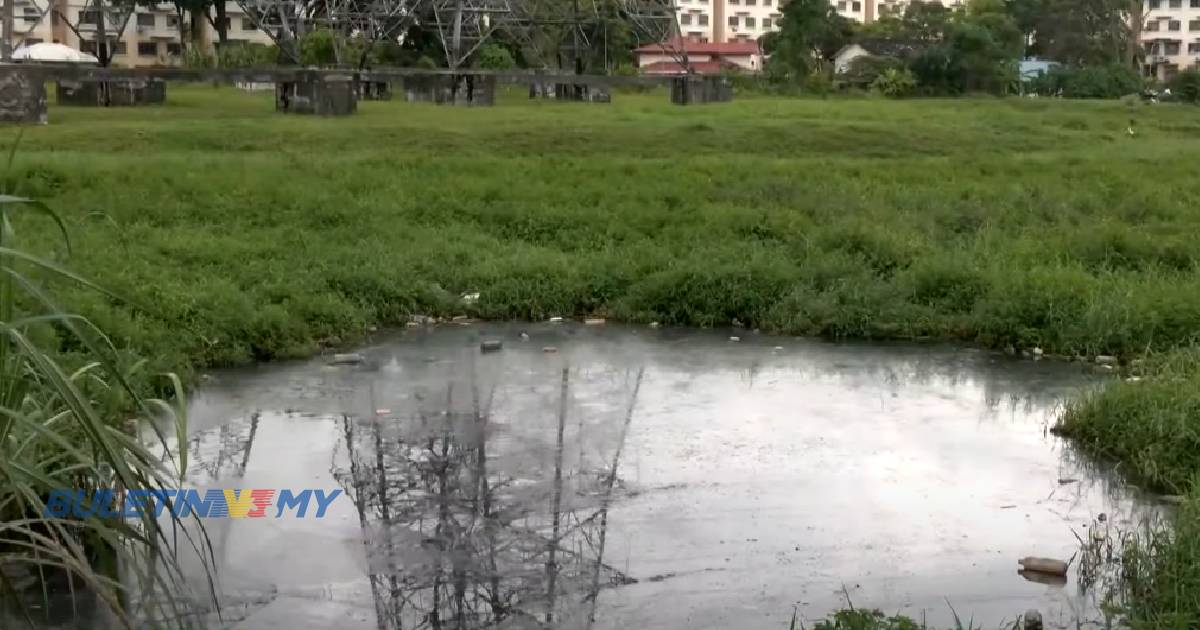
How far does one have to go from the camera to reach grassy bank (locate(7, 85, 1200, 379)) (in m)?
10.5

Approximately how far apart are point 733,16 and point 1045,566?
8208 centimetres

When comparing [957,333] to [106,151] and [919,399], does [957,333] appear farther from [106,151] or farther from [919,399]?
[106,151]

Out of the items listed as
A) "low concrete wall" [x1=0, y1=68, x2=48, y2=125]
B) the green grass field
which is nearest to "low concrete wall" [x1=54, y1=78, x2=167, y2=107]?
the green grass field

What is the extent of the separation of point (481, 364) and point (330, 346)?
1345 mm

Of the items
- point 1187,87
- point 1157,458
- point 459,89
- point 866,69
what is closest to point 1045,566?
point 1157,458

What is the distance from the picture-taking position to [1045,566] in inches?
229

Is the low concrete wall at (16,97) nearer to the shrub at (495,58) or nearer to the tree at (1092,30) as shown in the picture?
the shrub at (495,58)

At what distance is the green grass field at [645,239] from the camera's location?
977 cm

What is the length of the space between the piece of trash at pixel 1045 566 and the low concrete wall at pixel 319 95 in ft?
62.6

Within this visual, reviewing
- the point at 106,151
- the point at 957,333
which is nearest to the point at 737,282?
the point at 957,333

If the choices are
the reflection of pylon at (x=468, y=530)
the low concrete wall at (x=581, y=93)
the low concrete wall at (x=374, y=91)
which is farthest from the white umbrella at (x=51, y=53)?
the reflection of pylon at (x=468, y=530)

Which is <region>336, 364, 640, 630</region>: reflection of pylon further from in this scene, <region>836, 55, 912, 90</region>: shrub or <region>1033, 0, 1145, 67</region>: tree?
<region>1033, 0, 1145, 67</region>: tree

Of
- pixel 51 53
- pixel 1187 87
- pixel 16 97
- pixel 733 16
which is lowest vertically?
pixel 16 97

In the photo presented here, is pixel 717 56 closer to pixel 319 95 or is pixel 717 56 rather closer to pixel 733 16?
pixel 733 16
